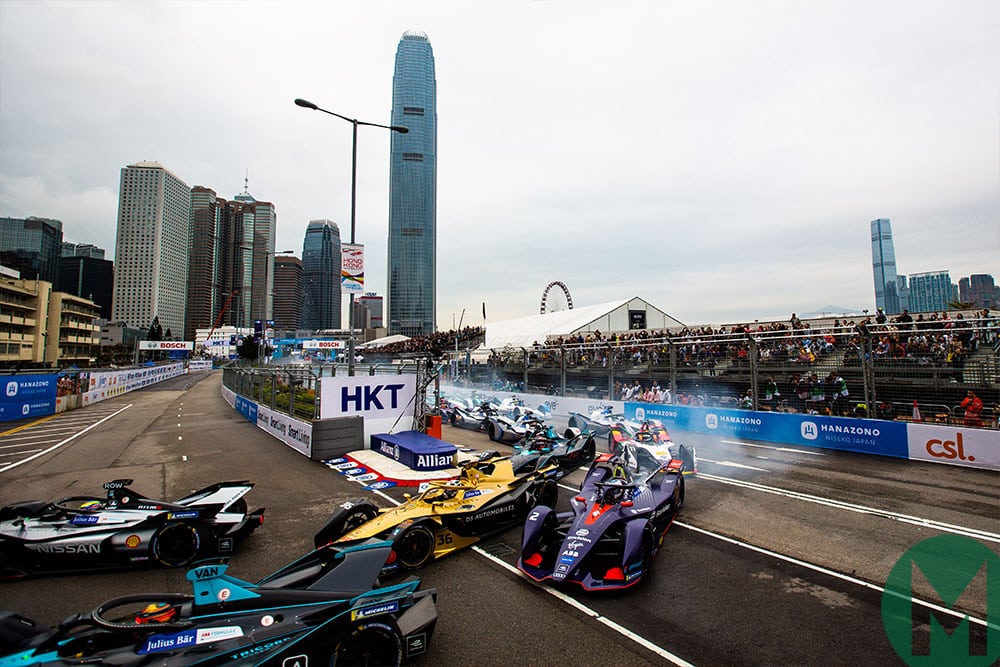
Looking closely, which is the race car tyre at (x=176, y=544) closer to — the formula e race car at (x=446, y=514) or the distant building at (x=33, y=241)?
the formula e race car at (x=446, y=514)

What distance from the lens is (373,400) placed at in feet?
43.7

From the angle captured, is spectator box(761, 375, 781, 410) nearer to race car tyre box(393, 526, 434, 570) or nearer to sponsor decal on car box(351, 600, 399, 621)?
race car tyre box(393, 526, 434, 570)

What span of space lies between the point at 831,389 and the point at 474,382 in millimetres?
15276

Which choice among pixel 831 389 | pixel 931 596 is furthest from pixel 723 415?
pixel 931 596

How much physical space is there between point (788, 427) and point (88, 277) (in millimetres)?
218612

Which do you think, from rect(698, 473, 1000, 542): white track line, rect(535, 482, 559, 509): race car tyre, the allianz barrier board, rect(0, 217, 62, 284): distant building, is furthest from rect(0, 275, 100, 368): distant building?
rect(0, 217, 62, 284): distant building

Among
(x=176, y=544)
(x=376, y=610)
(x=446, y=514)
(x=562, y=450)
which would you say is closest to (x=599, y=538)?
(x=446, y=514)

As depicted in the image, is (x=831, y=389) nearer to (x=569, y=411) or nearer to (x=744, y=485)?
(x=744, y=485)

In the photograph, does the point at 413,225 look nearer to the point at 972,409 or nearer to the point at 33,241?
the point at 972,409

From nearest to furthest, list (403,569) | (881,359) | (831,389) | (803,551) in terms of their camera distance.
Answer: (403,569), (803,551), (881,359), (831,389)

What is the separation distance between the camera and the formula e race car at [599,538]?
498cm

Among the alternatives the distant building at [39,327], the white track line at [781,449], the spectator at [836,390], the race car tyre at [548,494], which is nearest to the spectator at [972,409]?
the spectator at [836,390]

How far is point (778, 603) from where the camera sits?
4746 mm

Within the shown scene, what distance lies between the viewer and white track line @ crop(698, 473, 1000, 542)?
665 centimetres
